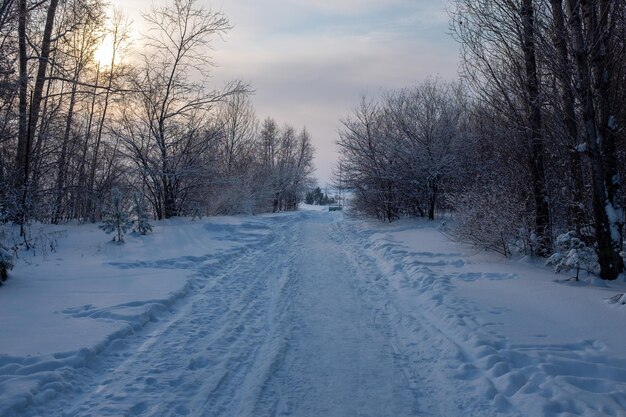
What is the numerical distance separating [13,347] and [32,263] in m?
5.79

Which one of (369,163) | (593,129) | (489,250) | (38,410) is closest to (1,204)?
(38,410)

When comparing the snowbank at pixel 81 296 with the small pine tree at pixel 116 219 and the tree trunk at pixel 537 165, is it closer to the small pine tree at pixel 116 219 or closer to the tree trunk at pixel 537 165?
the small pine tree at pixel 116 219

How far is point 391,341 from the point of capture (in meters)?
5.56

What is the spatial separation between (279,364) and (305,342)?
0.75 meters

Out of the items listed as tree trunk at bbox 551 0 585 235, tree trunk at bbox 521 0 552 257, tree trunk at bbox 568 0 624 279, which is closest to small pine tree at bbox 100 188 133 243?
tree trunk at bbox 521 0 552 257

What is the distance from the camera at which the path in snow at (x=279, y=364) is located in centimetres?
385

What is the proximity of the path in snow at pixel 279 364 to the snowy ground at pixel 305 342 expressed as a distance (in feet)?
0.07

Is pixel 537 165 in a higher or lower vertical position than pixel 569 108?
lower

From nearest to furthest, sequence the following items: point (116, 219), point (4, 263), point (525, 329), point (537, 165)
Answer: point (525, 329)
point (4, 263)
point (537, 165)
point (116, 219)

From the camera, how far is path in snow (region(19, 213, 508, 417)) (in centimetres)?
385

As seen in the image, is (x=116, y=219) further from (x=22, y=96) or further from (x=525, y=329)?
(x=525, y=329)

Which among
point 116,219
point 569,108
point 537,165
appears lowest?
point 116,219

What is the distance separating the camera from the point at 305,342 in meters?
5.45

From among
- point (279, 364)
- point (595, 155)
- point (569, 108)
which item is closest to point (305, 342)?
→ point (279, 364)
